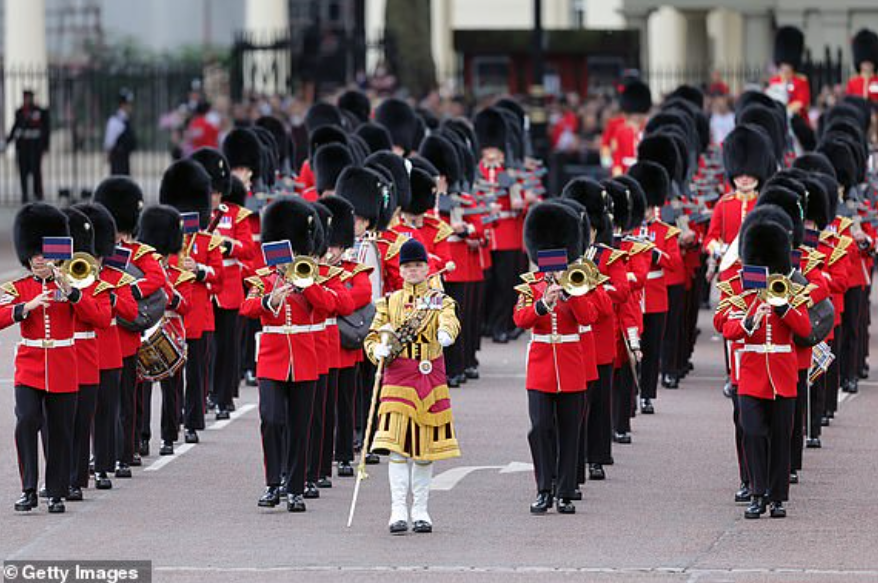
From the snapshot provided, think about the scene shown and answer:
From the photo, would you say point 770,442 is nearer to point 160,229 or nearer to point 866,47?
point 160,229

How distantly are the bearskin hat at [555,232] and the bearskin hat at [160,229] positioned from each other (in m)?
2.44

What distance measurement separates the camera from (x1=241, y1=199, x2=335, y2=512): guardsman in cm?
1294

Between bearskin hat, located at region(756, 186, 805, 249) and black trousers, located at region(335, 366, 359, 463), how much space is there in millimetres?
2353

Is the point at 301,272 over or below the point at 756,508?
over

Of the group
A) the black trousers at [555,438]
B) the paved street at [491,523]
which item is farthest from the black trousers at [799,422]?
the black trousers at [555,438]

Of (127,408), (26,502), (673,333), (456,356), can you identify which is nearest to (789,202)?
(127,408)

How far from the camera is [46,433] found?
42.5 feet

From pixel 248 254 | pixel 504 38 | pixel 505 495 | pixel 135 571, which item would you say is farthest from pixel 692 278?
pixel 504 38

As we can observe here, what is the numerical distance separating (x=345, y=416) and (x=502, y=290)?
21.0 ft

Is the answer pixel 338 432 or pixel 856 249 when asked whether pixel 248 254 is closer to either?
pixel 338 432

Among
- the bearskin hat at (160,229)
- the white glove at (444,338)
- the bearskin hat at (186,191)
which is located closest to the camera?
the white glove at (444,338)

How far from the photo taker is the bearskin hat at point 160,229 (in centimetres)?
1469

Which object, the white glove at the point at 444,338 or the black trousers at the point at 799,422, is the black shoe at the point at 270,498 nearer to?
the white glove at the point at 444,338

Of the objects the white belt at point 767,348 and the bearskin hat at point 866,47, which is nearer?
the white belt at point 767,348
